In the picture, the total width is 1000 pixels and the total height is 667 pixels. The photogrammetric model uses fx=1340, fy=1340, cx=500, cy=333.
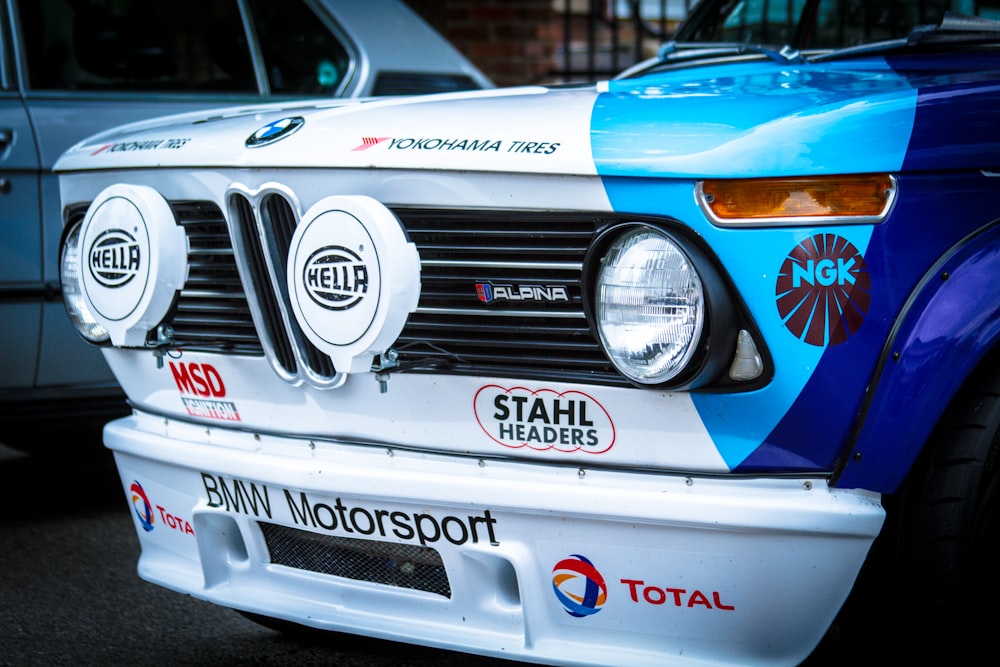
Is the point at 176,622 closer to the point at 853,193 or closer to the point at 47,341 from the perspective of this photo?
the point at 47,341

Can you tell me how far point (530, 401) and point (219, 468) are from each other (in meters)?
0.69

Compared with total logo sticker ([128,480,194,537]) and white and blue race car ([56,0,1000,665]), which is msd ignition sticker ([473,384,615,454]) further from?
total logo sticker ([128,480,194,537])

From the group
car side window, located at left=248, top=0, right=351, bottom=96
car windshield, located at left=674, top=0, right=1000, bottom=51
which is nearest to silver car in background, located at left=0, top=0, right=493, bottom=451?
car side window, located at left=248, top=0, right=351, bottom=96

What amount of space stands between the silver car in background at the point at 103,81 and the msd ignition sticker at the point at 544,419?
6.87ft

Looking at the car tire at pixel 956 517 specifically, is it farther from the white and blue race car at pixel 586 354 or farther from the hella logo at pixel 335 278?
the hella logo at pixel 335 278

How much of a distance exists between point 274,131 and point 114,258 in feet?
1.31

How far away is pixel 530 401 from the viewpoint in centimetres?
227

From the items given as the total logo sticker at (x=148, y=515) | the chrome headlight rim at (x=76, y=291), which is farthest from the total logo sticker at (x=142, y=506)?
the chrome headlight rim at (x=76, y=291)

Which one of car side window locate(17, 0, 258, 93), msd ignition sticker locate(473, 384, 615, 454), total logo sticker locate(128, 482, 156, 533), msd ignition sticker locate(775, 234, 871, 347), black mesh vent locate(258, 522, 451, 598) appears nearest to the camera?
msd ignition sticker locate(775, 234, 871, 347)

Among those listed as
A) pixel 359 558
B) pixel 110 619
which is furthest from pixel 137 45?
pixel 359 558

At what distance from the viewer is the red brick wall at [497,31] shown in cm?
797

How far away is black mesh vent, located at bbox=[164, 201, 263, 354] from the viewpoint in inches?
104

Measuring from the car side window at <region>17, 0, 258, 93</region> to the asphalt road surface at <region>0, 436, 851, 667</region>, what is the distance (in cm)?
140

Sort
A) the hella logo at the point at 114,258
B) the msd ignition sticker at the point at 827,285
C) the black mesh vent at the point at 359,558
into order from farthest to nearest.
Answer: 1. the hella logo at the point at 114,258
2. the black mesh vent at the point at 359,558
3. the msd ignition sticker at the point at 827,285
